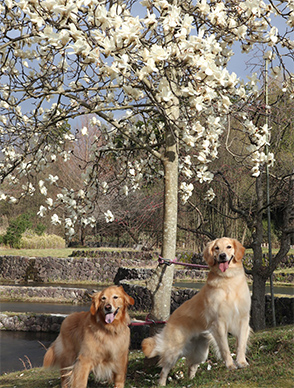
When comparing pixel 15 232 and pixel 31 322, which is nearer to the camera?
pixel 31 322

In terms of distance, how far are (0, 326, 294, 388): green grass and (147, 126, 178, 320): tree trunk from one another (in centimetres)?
68

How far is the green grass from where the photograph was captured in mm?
3459

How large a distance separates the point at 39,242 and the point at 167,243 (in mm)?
24275

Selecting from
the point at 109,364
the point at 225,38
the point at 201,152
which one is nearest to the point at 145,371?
the point at 109,364

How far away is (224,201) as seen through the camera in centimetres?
2041

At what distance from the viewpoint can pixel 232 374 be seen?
3568 millimetres

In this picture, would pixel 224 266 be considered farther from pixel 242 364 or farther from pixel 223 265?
pixel 242 364

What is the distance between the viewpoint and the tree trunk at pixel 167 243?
489 centimetres

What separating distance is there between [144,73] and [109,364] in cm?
255

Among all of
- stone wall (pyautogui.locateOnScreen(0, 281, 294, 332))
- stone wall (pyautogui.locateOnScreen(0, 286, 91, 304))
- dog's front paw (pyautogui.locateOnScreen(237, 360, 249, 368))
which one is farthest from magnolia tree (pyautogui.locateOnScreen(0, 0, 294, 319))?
stone wall (pyautogui.locateOnScreen(0, 286, 91, 304))

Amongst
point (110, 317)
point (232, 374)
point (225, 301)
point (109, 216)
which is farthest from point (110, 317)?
point (109, 216)

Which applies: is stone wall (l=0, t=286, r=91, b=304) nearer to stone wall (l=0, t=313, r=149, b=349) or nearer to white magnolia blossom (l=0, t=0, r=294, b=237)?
stone wall (l=0, t=313, r=149, b=349)

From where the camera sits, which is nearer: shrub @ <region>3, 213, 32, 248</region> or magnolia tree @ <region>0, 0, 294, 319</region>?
magnolia tree @ <region>0, 0, 294, 319</region>

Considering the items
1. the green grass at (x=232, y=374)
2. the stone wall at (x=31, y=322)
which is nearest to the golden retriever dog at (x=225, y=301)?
the green grass at (x=232, y=374)
